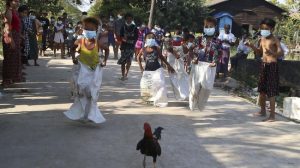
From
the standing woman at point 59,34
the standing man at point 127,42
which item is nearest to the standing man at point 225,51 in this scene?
the standing man at point 127,42

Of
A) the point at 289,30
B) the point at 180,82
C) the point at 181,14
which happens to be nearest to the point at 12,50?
the point at 180,82

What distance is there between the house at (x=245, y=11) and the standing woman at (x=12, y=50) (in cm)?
3248

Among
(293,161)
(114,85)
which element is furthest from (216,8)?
(293,161)

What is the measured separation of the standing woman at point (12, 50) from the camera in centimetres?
1002

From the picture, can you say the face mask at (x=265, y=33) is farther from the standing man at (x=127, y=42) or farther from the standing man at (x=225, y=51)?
the standing man at (x=225, y=51)

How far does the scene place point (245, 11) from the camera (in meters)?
44.0

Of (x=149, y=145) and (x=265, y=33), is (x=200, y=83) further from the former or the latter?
(x=149, y=145)

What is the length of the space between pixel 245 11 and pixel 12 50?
117 feet

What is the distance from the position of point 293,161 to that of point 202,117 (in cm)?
284

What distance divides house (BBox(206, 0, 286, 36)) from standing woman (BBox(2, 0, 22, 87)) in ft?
107

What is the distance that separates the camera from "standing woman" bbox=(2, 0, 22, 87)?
1002 centimetres

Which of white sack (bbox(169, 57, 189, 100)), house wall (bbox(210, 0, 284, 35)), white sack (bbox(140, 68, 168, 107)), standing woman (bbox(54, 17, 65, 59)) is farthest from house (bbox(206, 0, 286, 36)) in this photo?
white sack (bbox(140, 68, 168, 107))

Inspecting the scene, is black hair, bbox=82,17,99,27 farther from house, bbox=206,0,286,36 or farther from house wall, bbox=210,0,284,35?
house wall, bbox=210,0,284,35

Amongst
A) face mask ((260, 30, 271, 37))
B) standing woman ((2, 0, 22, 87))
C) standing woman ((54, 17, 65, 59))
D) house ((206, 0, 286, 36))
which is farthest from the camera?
house ((206, 0, 286, 36))
